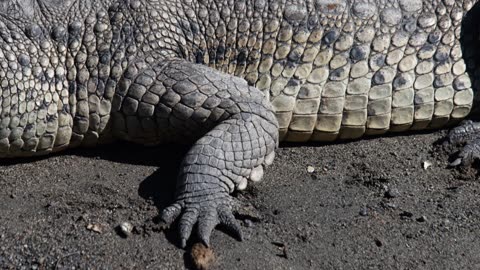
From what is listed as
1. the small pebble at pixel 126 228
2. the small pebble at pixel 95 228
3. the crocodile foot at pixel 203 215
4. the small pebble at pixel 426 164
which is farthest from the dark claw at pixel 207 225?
the small pebble at pixel 426 164

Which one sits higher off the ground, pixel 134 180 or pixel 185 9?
pixel 185 9

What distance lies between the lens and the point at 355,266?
457 centimetres

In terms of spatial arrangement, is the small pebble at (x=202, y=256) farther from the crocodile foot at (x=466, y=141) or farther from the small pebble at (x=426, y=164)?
the crocodile foot at (x=466, y=141)

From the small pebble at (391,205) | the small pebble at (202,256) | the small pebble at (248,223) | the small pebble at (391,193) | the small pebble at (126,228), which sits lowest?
the small pebble at (126,228)

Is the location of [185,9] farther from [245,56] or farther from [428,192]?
[428,192]

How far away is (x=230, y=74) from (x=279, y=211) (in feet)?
3.48

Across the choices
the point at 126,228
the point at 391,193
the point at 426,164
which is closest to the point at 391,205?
the point at 391,193

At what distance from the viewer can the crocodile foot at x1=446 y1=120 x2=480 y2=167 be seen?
5.55 meters

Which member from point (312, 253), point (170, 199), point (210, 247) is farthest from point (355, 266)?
point (170, 199)

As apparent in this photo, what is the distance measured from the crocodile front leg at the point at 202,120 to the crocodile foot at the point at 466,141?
1218mm

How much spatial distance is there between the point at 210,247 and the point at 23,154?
5.02 feet

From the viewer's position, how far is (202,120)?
5.35 meters

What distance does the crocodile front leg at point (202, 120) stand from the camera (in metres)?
5.11

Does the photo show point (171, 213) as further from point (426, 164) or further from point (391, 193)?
point (426, 164)
